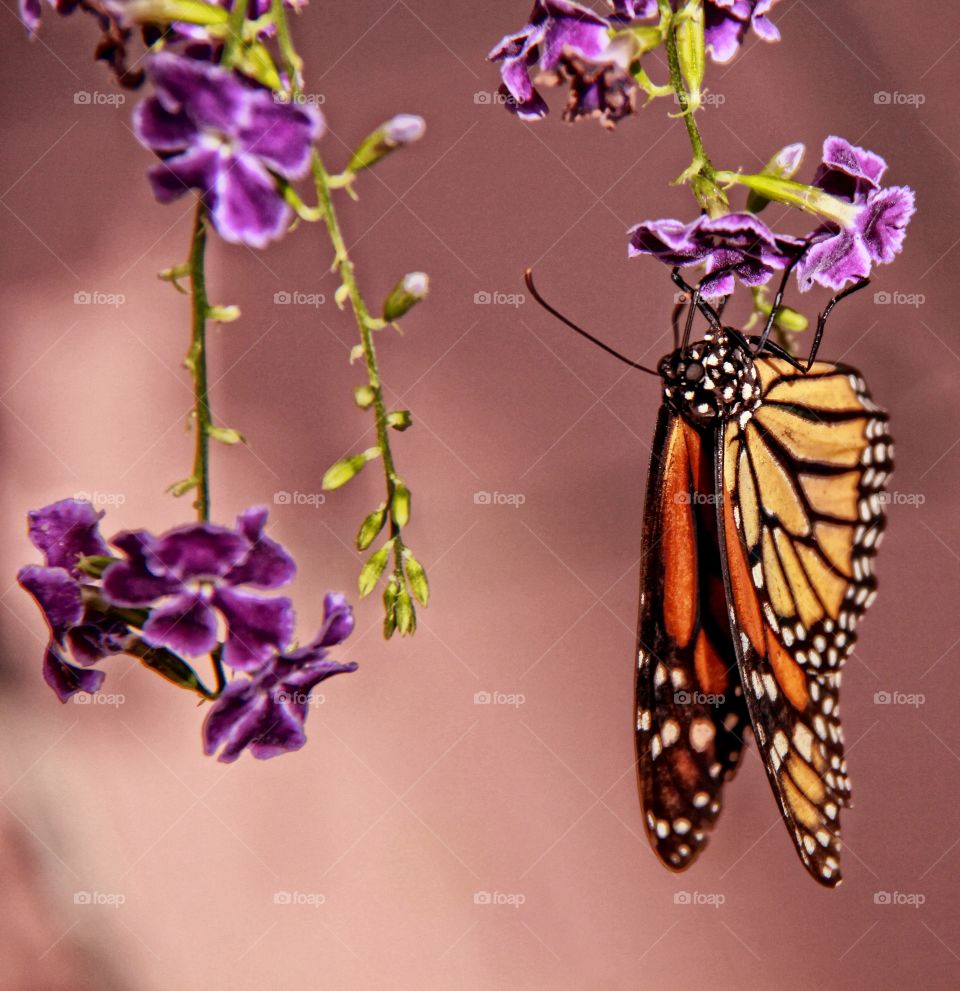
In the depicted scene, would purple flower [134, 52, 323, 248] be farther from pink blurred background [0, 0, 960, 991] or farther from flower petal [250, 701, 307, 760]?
pink blurred background [0, 0, 960, 991]

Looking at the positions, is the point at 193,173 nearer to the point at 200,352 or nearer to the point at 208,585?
the point at 200,352

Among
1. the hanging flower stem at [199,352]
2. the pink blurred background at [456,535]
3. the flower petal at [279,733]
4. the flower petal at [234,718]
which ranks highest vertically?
the hanging flower stem at [199,352]

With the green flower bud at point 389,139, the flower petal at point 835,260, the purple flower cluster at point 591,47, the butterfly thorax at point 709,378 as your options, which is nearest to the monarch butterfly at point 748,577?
the butterfly thorax at point 709,378

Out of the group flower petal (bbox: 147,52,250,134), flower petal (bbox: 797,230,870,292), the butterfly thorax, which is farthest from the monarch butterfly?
flower petal (bbox: 147,52,250,134)

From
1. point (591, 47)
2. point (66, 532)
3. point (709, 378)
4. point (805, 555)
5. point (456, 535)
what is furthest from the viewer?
point (456, 535)

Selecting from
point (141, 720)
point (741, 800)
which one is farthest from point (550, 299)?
point (141, 720)

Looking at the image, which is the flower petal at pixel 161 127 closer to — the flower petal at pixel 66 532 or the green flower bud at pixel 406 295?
the green flower bud at pixel 406 295

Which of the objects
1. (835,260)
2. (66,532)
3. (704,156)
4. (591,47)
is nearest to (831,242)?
(835,260)
